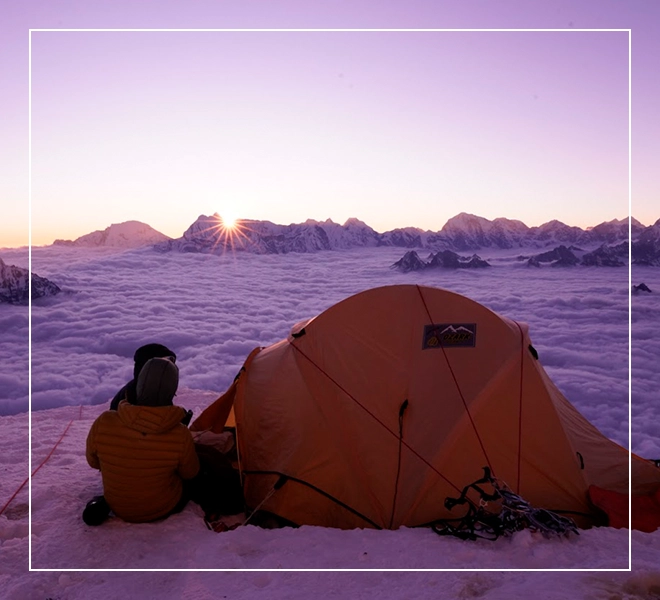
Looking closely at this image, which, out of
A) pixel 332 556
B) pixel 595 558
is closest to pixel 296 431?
pixel 332 556

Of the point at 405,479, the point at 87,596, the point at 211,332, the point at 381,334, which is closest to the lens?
the point at 87,596

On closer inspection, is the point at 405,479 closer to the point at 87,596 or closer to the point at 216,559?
the point at 216,559

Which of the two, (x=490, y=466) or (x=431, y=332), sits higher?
(x=431, y=332)

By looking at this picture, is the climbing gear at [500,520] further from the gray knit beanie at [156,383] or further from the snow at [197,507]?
the gray knit beanie at [156,383]

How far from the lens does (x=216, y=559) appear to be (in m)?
3.34

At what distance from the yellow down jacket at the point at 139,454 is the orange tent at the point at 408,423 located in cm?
89

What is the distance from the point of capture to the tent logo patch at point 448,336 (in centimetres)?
466

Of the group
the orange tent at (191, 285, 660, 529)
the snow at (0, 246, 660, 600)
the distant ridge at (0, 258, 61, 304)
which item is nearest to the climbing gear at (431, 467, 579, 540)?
the snow at (0, 246, 660, 600)

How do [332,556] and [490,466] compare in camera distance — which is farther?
[490,466]

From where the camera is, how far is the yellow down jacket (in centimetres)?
365

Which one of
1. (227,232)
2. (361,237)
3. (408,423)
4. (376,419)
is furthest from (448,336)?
(361,237)

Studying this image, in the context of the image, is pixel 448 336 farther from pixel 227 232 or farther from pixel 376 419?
pixel 227 232

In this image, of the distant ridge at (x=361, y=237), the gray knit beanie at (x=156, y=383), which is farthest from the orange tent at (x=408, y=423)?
the distant ridge at (x=361, y=237)

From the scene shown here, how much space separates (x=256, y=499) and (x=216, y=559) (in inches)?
42.4
